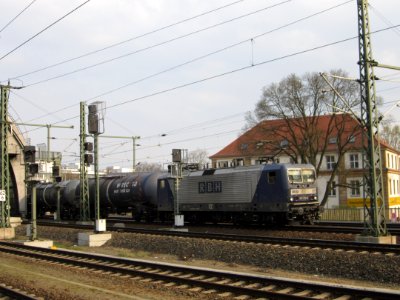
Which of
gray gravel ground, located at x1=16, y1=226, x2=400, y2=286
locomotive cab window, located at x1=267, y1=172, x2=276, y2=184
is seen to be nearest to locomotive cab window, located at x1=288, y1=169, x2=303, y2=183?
locomotive cab window, located at x1=267, y1=172, x2=276, y2=184

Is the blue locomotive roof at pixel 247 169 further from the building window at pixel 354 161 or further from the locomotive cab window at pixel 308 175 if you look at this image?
the building window at pixel 354 161

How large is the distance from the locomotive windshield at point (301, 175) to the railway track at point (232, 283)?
1116cm

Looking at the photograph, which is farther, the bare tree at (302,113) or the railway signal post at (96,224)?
the bare tree at (302,113)

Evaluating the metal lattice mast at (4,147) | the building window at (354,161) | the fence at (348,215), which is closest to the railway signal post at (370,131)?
the fence at (348,215)

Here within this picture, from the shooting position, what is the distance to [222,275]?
12219mm

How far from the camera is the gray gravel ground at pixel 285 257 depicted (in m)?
12.9

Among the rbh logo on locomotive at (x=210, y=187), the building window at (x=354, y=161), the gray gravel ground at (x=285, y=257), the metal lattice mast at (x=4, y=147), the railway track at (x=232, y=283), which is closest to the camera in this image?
the railway track at (x=232, y=283)

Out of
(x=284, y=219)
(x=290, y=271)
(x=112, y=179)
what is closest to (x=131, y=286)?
(x=290, y=271)

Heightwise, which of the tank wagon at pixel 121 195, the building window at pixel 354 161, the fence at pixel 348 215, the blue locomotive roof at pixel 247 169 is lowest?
the fence at pixel 348 215

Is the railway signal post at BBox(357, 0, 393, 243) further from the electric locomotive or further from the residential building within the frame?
the residential building

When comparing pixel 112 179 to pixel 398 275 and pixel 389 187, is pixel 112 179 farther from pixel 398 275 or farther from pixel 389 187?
pixel 389 187

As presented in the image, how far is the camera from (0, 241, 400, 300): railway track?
969cm

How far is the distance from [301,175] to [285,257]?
10373 millimetres

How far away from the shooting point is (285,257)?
15.0 metres
